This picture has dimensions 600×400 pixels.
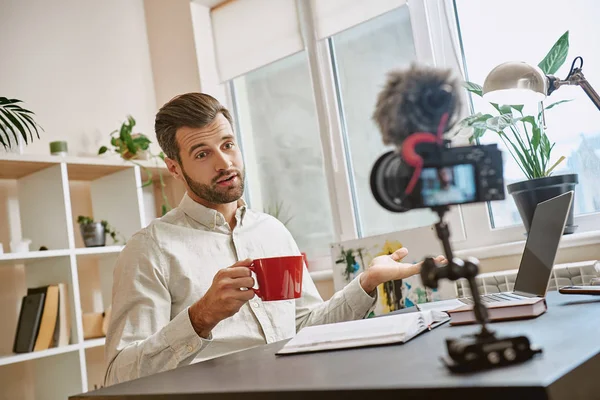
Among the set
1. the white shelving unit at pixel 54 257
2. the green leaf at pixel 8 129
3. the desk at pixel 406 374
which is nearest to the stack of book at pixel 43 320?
the white shelving unit at pixel 54 257

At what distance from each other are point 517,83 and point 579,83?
16cm

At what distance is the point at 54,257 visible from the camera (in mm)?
2557

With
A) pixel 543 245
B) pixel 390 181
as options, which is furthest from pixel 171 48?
pixel 390 181

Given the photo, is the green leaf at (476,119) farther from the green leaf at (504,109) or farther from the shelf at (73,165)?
the shelf at (73,165)

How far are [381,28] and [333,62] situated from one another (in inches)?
11.7

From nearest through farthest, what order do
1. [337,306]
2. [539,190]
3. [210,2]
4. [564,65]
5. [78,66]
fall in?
[337,306] → [539,190] → [564,65] → [78,66] → [210,2]

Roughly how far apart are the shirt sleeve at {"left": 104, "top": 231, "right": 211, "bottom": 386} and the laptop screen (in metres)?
0.63

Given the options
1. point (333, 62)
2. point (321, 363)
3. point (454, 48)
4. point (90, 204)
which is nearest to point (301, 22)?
point (333, 62)

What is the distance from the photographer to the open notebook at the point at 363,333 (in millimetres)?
826

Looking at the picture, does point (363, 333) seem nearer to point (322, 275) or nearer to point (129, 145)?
point (322, 275)

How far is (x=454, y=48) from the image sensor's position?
251 centimetres

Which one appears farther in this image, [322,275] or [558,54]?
[322,275]

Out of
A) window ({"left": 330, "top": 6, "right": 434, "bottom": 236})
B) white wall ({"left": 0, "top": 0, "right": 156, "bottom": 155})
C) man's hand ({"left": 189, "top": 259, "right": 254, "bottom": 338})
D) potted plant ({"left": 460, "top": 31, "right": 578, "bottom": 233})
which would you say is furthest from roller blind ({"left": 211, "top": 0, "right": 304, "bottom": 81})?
man's hand ({"left": 189, "top": 259, "right": 254, "bottom": 338})

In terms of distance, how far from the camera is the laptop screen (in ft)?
3.22
